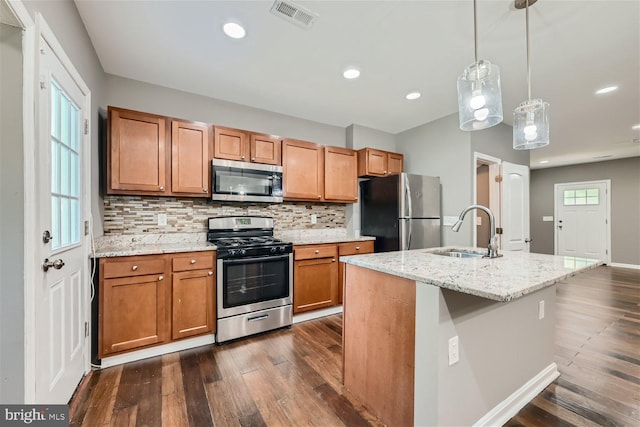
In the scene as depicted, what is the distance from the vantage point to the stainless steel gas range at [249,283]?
2.44 m

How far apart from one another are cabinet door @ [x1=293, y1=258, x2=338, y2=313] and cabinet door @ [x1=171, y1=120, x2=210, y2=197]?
4.39 ft

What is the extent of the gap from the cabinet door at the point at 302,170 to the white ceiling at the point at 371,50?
20.8 inches

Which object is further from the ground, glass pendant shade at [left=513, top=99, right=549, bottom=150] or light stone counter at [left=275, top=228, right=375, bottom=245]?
glass pendant shade at [left=513, top=99, right=549, bottom=150]

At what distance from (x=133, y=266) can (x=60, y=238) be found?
61 centimetres

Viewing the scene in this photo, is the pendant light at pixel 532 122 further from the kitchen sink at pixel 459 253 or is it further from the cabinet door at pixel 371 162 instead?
the cabinet door at pixel 371 162

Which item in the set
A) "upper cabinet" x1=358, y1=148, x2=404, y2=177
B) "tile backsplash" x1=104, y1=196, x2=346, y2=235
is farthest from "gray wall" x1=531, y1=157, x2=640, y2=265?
"tile backsplash" x1=104, y1=196, x2=346, y2=235

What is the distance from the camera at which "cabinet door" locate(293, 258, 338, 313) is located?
291cm

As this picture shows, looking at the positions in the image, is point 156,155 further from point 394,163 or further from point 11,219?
point 394,163

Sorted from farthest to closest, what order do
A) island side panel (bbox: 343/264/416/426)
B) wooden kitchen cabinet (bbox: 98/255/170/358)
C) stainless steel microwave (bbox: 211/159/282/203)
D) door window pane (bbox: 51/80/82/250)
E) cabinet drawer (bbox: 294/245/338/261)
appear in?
1. cabinet drawer (bbox: 294/245/338/261)
2. stainless steel microwave (bbox: 211/159/282/203)
3. wooden kitchen cabinet (bbox: 98/255/170/358)
4. door window pane (bbox: 51/80/82/250)
5. island side panel (bbox: 343/264/416/426)

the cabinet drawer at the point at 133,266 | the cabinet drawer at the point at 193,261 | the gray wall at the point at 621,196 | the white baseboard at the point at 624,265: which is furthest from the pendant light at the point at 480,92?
the white baseboard at the point at 624,265

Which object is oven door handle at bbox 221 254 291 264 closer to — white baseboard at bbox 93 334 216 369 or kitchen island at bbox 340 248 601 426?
white baseboard at bbox 93 334 216 369

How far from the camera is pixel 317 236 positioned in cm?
369

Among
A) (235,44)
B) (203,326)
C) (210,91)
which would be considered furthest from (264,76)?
(203,326)

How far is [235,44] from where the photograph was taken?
2.10m
